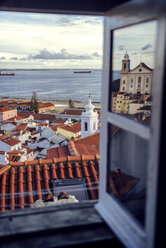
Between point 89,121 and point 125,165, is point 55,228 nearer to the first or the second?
point 125,165

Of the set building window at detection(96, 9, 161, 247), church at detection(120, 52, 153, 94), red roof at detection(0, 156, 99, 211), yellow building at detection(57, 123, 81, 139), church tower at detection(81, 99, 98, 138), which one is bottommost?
yellow building at detection(57, 123, 81, 139)

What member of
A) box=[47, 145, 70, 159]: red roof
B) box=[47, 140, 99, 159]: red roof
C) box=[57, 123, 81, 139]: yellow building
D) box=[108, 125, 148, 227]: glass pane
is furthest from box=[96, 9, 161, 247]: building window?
box=[57, 123, 81, 139]: yellow building

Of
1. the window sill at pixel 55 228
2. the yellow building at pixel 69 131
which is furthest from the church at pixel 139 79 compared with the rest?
the yellow building at pixel 69 131

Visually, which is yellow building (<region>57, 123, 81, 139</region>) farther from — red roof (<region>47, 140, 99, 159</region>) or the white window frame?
the white window frame

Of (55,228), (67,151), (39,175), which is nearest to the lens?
(55,228)

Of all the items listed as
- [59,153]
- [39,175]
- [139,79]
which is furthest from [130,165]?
[59,153]

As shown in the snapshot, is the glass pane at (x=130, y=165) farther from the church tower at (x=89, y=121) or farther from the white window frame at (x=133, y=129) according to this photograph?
the church tower at (x=89, y=121)
